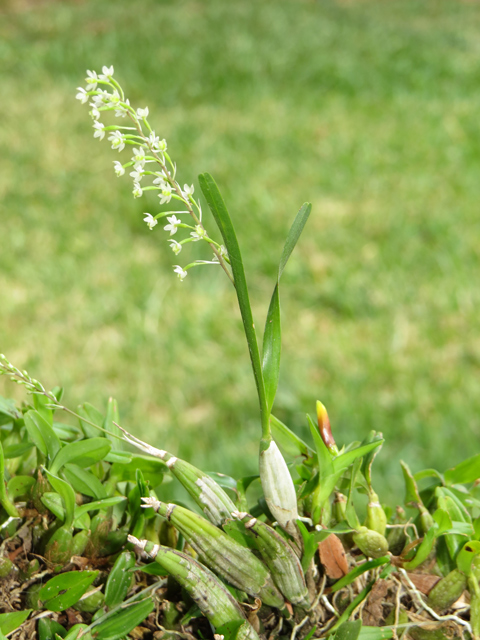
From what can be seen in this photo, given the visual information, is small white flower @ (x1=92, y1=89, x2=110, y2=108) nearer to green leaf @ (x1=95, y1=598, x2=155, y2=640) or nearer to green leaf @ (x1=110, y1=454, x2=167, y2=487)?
green leaf @ (x1=110, y1=454, x2=167, y2=487)

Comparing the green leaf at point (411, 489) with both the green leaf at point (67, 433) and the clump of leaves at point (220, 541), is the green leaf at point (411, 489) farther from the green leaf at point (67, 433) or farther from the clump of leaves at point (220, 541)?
the green leaf at point (67, 433)

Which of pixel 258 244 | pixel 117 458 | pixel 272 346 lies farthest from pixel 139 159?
pixel 258 244

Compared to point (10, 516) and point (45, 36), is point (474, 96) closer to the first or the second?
point (45, 36)

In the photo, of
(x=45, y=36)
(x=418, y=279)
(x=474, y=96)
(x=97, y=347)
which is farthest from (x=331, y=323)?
(x=45, y=36)

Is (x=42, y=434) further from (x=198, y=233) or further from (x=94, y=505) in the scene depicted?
(x=198, y=233)

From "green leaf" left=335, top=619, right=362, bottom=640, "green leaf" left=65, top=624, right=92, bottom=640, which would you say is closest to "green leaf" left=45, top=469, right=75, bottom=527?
"green leaf" left=65, top=624, right=92, bottom=640

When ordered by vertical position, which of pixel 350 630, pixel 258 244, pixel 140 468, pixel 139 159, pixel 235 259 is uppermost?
pixel 258 244

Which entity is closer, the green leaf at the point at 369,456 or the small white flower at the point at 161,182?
the small white flower at the point at 161,182

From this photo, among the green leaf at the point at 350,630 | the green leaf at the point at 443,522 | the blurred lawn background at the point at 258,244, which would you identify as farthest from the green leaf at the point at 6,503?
the blurred lawn background at the point at 258,244
